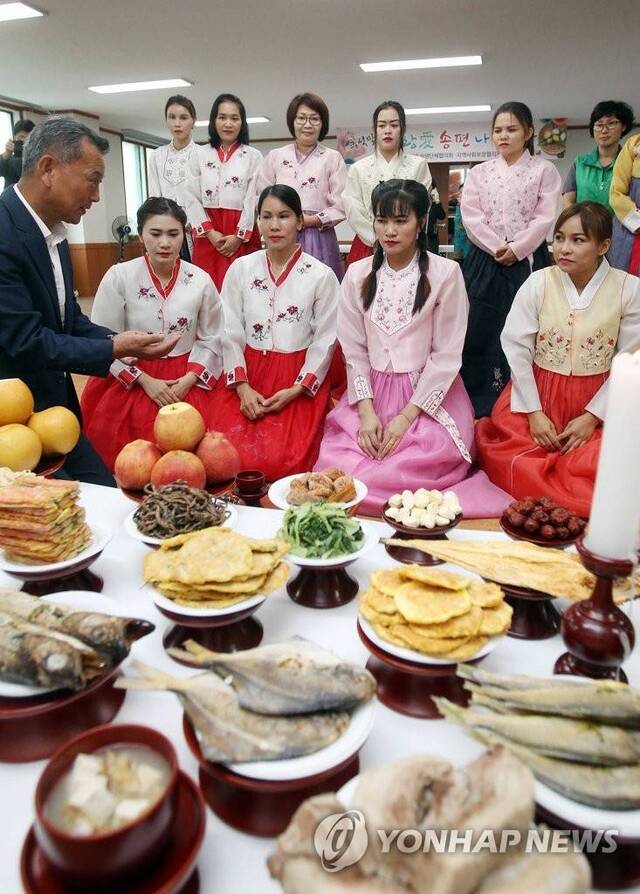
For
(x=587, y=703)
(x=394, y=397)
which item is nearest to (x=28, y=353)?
(x=394, y=397)

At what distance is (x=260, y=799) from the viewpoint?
757mm

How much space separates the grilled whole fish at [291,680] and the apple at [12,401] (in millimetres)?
1026

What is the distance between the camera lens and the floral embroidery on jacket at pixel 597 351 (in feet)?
8.85

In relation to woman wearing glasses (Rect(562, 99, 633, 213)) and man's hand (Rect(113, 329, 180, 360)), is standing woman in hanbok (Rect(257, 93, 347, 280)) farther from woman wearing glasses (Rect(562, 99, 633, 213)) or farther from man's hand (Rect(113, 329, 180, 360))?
man's hand (Rect(113, 329, 180, 360))

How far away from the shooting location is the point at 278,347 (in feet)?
10.5

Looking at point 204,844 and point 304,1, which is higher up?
point 304,1

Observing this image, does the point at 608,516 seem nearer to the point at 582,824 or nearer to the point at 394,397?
the point at 582,824

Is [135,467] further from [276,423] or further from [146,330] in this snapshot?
[146,330]

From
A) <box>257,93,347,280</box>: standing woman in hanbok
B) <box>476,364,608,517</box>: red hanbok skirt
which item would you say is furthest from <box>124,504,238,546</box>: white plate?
<box>257,93,347,280</box>: standing woman in hanbok

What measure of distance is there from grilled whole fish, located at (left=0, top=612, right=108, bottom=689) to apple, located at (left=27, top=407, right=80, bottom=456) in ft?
2.79

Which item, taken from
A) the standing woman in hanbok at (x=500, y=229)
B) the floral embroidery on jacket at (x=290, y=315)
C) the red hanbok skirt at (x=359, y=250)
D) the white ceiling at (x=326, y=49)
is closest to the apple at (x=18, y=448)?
the floral embroidery on jacket at (x=290, y=315)

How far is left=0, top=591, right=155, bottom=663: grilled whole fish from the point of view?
2.80 ft

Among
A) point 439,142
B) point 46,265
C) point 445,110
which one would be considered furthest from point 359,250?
point 439,142

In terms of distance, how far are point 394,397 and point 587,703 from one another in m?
2.24
